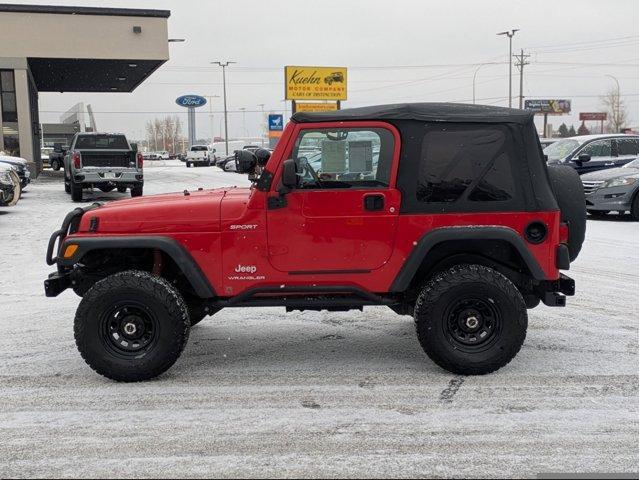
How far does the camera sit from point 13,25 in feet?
94.6

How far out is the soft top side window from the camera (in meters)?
4.88

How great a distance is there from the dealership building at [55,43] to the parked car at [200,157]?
973 inches

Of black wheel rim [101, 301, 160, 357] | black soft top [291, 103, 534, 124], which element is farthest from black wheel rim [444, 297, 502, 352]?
black wheel rim [101, 301, 160, 357]

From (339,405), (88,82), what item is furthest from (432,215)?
(88,82)

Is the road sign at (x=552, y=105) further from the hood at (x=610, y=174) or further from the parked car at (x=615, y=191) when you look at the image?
the parked car at (x=615, y=191)

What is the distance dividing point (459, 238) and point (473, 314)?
1.85 feet

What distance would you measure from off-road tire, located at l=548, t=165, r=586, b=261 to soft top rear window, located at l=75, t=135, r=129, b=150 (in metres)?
16.7

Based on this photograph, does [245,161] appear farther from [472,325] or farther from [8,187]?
[8,187]

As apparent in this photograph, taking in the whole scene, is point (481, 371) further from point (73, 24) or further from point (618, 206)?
point (73, 24)

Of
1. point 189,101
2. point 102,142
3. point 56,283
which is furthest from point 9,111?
point 189,101

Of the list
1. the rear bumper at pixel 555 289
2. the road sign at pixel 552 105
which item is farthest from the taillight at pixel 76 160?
the road sign at pixel 552 105

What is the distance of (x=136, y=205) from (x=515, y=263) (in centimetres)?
288

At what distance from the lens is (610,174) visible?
14.3 m

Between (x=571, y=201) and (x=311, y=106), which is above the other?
(x=311, y=106)
